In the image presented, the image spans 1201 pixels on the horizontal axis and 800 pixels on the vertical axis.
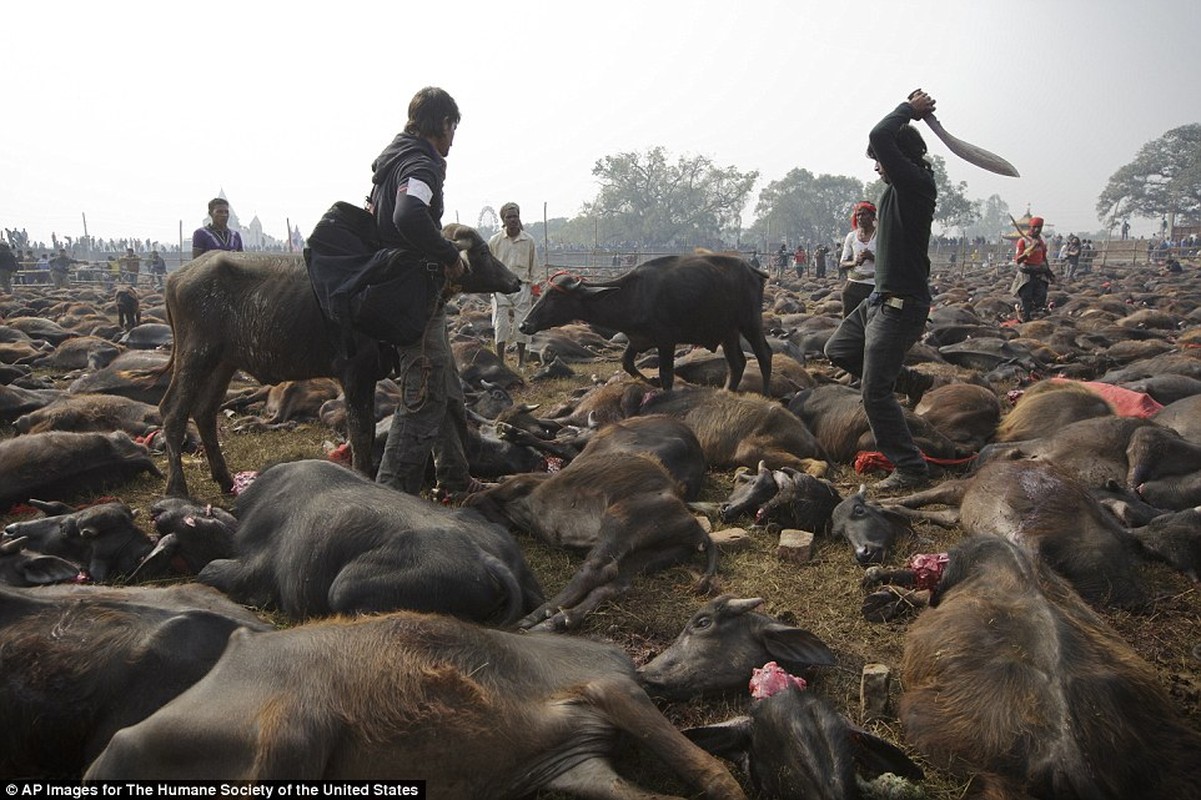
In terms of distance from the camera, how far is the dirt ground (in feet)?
9.83

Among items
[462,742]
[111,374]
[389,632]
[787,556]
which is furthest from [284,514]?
[111,374]

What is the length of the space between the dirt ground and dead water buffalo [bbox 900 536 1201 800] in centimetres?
14

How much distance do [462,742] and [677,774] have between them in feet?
2.31

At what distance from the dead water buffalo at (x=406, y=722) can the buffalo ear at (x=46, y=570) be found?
189 centimetres

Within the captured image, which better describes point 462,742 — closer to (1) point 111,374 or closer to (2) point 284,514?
(2) point 284,514

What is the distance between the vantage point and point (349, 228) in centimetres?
470

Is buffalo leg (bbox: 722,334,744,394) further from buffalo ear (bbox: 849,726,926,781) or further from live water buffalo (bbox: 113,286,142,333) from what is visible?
live water buffalo (bbox: 113,286,142,333)

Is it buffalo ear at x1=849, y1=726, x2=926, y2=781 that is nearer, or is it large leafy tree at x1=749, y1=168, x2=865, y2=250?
buffalo ear at x1=849, y1=726, x2=926, y2=781

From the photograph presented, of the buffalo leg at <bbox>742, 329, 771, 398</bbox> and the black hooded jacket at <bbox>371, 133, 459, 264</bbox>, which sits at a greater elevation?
the black hooded jacket at <bbox>371, 133, 459, 264</bbox>

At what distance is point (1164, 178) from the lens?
279ft

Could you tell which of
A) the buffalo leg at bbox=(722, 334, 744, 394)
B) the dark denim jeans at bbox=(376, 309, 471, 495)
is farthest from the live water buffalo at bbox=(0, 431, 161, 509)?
the buffalo leg at bbox=(722, 334, 744, 394)

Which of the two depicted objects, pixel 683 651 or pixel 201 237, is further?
pixel 201 237

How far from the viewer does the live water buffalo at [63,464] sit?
17.5ft

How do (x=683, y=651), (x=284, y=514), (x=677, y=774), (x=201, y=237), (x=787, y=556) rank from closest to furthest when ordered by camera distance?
(x=677, y=774) < (x=683, y=651) < (x=284, y=514) < (x=787, y=556) < (x=201, y=237)
